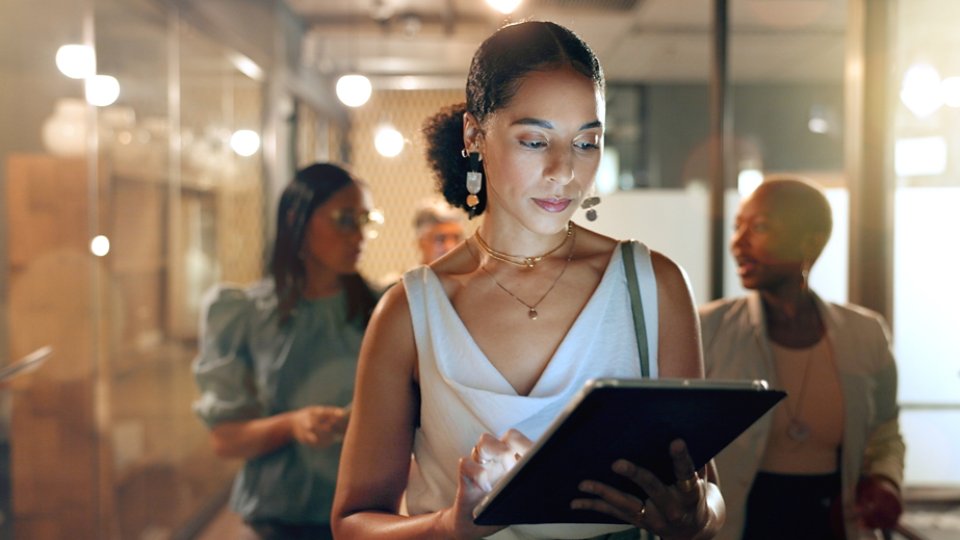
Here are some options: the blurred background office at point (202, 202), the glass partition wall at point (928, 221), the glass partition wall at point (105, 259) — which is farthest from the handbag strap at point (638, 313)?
the glass partition wall at point (105, 259)

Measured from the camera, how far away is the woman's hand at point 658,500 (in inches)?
37.9

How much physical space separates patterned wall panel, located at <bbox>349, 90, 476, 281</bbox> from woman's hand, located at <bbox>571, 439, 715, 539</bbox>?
5.30 meters

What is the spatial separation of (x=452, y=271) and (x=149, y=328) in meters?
3.16

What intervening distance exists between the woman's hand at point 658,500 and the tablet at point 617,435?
11 mm

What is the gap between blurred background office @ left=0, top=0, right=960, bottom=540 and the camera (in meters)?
2.80

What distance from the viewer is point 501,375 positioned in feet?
3.74

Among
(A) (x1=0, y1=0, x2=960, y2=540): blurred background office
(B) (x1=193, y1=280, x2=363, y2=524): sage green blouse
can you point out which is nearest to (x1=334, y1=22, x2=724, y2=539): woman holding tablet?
(A) (x1=0, y1=0, x2=960, y2=540): blurred background office

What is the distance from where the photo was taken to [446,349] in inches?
45.3

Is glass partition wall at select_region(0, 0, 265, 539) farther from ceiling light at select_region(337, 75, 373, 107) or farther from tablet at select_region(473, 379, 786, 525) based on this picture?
tablet at select_region(473, 379, 786, 525)

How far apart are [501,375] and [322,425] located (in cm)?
86

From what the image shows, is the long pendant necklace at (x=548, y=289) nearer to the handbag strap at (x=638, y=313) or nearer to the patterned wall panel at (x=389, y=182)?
the handbag strap at (x=638, y=313)

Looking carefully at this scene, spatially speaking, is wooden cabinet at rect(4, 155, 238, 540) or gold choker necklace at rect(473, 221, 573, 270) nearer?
gold choker necklace at rect(473, 221, 573, 270)

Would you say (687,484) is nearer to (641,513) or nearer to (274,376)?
(641,513)

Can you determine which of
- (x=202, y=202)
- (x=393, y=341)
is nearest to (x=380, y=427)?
(x=393, y=341)
